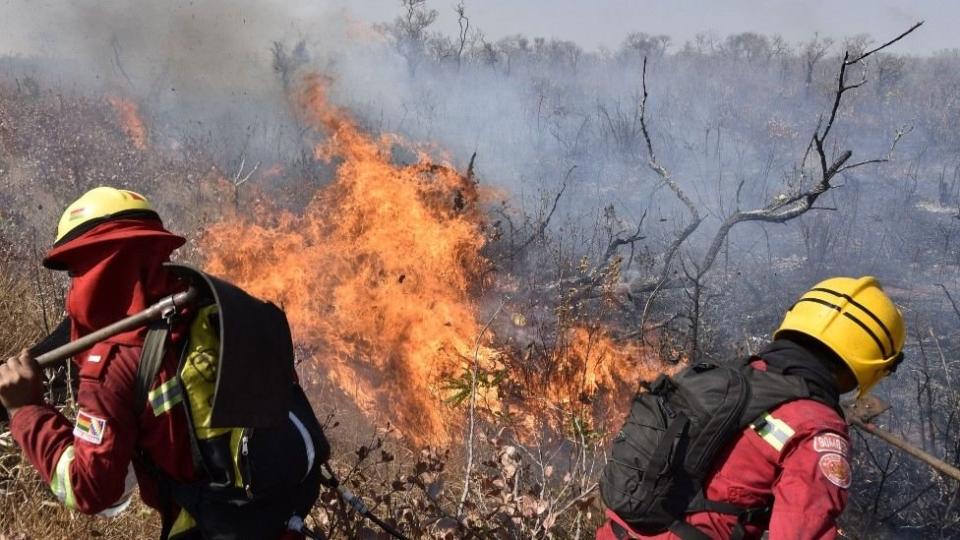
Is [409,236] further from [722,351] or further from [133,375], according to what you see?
[133,375]

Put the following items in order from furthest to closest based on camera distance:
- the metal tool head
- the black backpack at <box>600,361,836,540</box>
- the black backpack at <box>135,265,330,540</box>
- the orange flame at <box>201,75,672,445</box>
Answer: the orange flame at <box>201,75,672,445</box> → the metal tool head → the black backpack at <box>600,361,836,540</box> → the black backpack at <box>135,265,330,540</box>

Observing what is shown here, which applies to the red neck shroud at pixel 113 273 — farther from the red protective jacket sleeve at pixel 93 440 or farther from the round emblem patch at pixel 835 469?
the round emblem patch at pixel 835 469

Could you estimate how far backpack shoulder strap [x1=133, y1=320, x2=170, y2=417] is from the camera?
66.4 inches

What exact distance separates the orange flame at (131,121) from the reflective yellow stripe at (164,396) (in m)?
12.6

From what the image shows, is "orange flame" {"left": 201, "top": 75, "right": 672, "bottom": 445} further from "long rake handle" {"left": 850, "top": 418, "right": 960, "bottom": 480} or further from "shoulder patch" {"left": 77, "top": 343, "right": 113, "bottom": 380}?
"shoulder patch" {"left": 77, "top": 343, "right": 113, "bottom": 380}

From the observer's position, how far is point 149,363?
169 centimetres

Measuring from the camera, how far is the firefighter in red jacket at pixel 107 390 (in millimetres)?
1659

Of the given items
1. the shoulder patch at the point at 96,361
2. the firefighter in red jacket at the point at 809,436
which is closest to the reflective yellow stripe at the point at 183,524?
the shoulder patch at the point at 96,361

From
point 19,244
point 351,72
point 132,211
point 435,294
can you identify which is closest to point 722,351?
point 435,294

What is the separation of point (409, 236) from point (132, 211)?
17.6 ft

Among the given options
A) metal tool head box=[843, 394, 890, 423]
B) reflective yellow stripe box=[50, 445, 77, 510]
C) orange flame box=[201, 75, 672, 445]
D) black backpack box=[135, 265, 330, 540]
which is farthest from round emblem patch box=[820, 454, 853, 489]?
orange flame box=[201, 75, 672, 445]

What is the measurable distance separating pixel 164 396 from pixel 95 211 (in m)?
0.59

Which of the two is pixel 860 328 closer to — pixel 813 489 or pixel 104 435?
pixel 813 489

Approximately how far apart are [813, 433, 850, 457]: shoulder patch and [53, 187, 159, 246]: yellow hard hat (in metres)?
2.07
